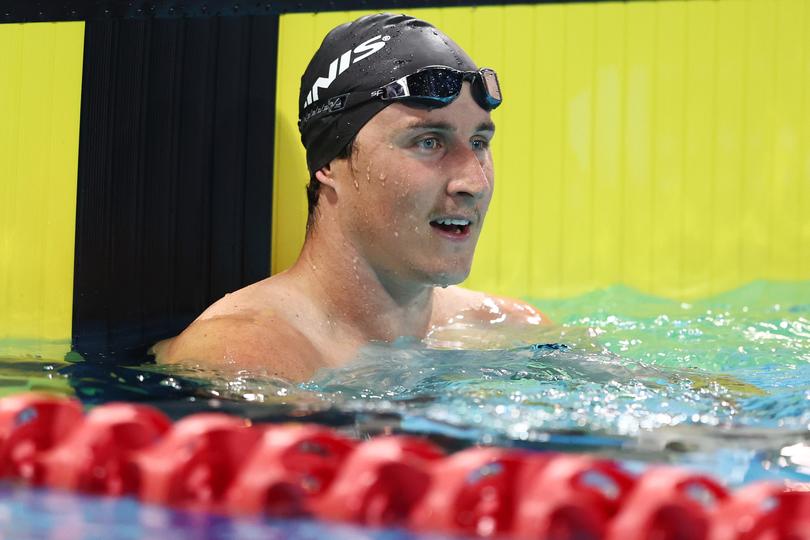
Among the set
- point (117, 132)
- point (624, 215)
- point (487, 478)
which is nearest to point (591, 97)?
point (624, 215)

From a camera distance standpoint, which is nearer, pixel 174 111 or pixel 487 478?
pixel 487 478

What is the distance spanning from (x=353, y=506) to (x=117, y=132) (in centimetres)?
357

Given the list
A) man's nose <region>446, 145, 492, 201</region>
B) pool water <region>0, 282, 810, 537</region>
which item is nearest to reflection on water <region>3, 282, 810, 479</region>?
pool water <region>0, 282, 810, 537</region>

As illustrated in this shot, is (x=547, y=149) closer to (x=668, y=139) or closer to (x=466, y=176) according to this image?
(x=668, y=139)

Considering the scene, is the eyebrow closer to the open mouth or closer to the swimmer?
the swimmer

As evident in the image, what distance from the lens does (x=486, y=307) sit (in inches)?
157

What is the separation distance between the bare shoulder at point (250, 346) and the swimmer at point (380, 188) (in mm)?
16

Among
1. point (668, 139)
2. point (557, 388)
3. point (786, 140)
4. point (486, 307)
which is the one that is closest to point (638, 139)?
point (668, 139)

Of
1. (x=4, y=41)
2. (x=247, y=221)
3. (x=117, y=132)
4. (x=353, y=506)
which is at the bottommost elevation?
(x=353, y=506)

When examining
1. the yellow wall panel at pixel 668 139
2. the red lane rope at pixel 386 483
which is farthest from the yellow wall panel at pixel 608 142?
the red lane rope at pixel 386 483

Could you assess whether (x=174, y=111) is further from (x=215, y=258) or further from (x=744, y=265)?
(x=744, y=265)

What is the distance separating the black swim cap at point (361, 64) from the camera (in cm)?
324

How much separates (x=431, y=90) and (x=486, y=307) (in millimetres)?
1094

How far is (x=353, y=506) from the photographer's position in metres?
1.68
